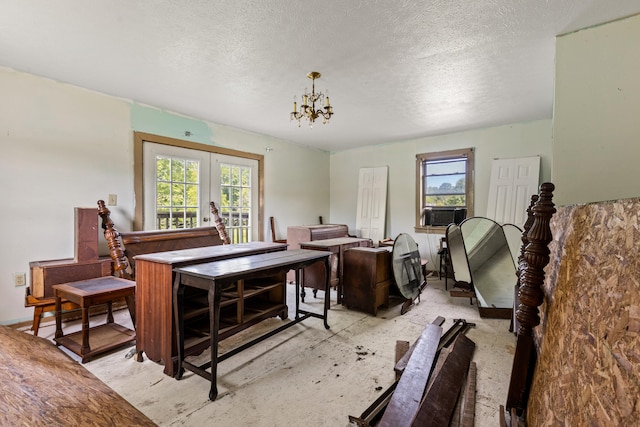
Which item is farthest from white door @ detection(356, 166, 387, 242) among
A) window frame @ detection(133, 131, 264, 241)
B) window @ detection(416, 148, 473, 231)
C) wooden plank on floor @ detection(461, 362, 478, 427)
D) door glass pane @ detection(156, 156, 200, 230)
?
wooden plank on floor @ detection(461, 362, 478, 427)

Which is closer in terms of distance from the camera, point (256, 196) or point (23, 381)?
point (23, 381)

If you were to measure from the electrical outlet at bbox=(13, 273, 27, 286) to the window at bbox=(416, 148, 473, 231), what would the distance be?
18.3ft

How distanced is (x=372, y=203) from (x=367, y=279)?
3.03m

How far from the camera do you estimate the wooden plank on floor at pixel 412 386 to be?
155 cm

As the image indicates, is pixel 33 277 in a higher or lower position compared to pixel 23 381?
lower

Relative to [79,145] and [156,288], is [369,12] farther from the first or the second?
[79,145]

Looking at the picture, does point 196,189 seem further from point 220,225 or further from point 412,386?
point 412,386

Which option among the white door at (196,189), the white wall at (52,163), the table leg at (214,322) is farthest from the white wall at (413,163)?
the table leg at (214,322)

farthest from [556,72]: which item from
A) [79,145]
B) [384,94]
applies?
[79,145]

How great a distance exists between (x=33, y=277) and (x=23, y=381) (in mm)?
2850

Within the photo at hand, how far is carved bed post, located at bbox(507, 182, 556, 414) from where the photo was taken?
4.35 ft

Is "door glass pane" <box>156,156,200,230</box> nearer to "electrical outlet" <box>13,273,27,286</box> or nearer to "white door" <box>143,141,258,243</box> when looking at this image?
"white door" <box>143,141,258,243</box>

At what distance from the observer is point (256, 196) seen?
529cm

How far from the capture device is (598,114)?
2.20 m
